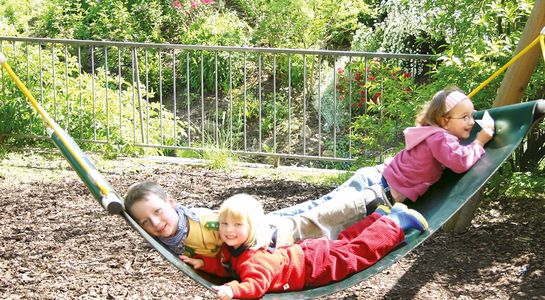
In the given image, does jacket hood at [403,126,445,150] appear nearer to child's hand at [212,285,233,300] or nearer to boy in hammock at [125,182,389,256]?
boy in hammock at [125,182,389,256]

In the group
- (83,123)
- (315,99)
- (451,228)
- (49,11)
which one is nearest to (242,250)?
(451,228)

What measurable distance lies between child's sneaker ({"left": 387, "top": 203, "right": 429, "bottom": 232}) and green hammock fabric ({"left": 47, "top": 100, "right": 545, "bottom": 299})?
0.15 feet

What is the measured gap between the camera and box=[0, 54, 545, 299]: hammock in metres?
3.54

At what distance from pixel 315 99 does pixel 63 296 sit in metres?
5.43

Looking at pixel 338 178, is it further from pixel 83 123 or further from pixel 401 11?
pixel 401 11

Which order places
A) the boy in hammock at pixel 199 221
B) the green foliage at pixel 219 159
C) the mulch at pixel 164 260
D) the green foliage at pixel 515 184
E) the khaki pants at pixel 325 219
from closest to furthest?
the boy in hammock at pixel 199 221
the khaki pants at pixel 325 219
the mulch at pixel 164 260
the green foliage at pixel 515 184
the green foliage at pixel 219 159

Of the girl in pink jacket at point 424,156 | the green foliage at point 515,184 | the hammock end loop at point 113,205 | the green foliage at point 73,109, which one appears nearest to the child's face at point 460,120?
the girl in pink jacket at point 424,156

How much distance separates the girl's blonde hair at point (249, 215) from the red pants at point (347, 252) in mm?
220

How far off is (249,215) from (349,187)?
2.67 ft

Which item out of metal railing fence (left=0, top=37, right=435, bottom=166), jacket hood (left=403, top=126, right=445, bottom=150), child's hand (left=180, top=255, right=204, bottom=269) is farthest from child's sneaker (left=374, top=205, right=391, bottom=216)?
metal railing fence (left=0, top=37, right=435, bottom=166)

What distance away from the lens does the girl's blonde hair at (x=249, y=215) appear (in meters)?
3.63

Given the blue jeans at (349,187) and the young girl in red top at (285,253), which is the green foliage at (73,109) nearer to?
the blue jeans at (349,187)

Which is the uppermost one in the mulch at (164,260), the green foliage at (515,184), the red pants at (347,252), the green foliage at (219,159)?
the red pants at (347,252)

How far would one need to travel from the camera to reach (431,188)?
4.31 m
